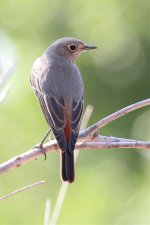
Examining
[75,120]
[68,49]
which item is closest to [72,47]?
[68,49]

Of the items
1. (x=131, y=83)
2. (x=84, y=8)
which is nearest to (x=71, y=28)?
(x=84, y=8)

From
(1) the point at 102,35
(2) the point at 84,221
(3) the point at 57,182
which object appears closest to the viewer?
(2) the point at 84,221

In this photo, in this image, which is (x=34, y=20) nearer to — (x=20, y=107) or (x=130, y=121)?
(x=20, y=107)

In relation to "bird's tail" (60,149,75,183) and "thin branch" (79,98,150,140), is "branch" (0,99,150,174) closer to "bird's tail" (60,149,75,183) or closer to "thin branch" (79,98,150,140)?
"thin branch" (79,98,150,140)

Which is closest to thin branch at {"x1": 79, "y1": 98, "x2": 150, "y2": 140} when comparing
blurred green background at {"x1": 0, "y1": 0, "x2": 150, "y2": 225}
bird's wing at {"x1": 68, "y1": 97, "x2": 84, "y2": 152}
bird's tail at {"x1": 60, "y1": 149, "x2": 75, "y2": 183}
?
bird's wing at {"x1": 68, "y1": 97, "x2": 84, "y2": 152}

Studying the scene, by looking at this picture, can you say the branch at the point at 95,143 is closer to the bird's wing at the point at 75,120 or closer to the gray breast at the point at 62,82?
the bird's wing at the point at 75,120

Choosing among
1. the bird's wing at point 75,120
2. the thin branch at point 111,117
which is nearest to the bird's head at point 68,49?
the bird's wing at point 75,120
